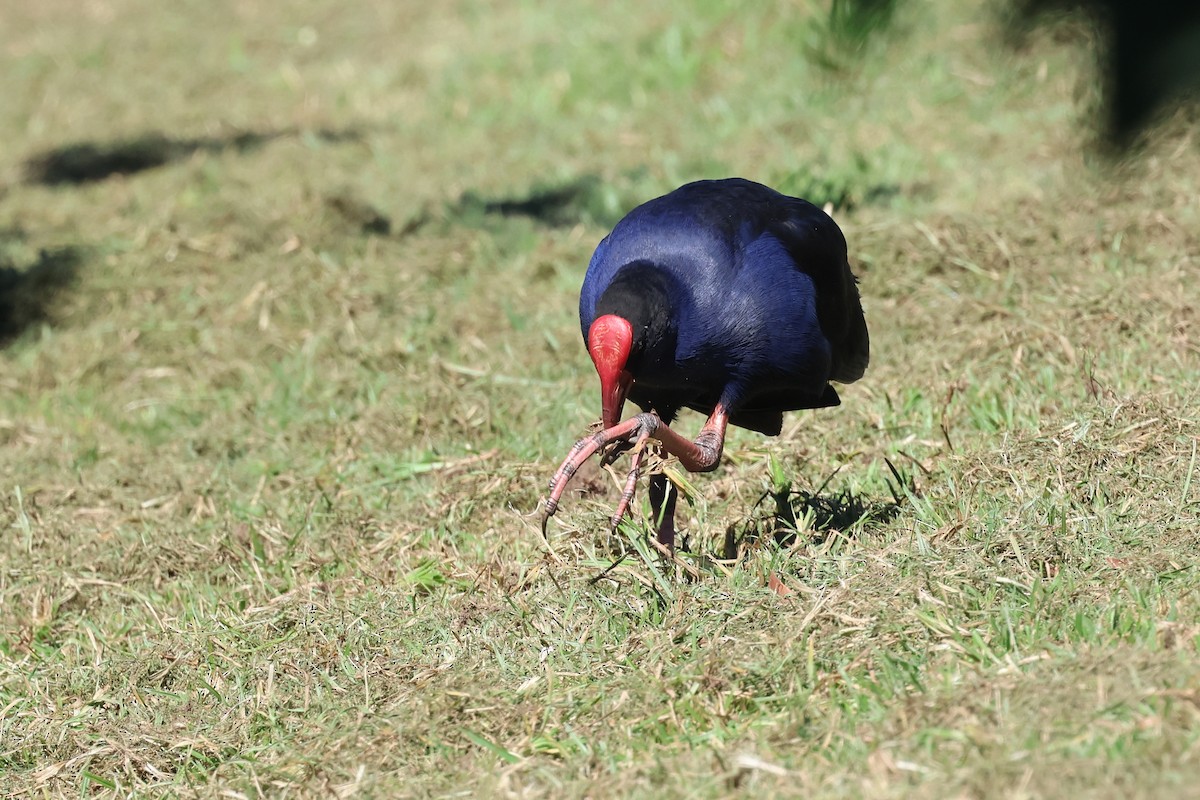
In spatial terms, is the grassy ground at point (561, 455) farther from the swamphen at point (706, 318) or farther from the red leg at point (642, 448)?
the swamphen at point (706, 318)

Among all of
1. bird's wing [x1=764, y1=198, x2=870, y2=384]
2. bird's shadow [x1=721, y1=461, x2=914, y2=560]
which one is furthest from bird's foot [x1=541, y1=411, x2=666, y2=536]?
bird's wing [x1=764, y1=198, x2=870, y2=384]

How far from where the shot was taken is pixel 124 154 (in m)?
9.55

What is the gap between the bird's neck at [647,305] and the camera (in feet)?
11.8

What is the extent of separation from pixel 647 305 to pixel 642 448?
39 cm

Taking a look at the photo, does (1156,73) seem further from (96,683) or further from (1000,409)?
(1000,409)

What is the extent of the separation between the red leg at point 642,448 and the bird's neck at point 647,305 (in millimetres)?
191

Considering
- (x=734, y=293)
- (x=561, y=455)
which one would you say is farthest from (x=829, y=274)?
(x=561, y=455)

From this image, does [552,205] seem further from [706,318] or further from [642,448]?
[642,448]

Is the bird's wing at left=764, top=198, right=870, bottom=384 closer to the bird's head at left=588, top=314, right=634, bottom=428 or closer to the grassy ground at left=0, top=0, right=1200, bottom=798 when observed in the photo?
the grassy ground at left=0, top=0, right=1200, bottom=798

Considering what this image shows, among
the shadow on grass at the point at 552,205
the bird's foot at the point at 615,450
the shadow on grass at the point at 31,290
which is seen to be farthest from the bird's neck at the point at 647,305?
the shadow on grass at the point at 31,290

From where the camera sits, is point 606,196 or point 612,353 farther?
point 606,196

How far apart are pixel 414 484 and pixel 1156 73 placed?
4.21m

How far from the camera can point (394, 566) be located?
4.33 metres

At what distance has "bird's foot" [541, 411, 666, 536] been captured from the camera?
3645 millimetres
